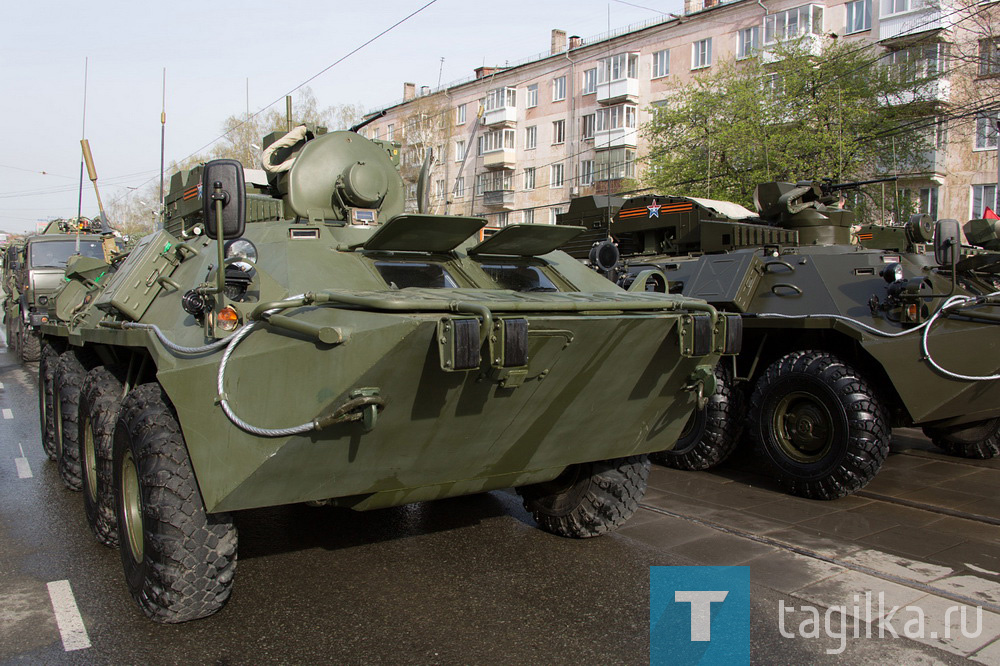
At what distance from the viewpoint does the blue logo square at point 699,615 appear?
12.1 feet

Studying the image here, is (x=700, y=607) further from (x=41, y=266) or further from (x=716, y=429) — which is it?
(x=41, y=266)

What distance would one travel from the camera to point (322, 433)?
3.49 metres

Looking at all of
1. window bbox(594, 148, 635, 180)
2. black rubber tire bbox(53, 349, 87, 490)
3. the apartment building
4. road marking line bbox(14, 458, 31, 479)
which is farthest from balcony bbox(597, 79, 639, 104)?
black rubber tire bbox(53, 349, 87, 490)

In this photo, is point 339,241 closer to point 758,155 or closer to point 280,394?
point 280,394

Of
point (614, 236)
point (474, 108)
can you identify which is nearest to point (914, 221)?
point (614, 236)

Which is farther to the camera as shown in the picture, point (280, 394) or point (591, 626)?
point (591, 626)

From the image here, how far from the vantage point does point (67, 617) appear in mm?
4031

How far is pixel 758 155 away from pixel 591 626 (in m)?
18.0

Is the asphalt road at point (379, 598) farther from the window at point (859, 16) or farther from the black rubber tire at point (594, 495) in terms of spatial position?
the window at point (859, 16)

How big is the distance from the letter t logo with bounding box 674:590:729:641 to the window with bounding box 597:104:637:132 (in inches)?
1158

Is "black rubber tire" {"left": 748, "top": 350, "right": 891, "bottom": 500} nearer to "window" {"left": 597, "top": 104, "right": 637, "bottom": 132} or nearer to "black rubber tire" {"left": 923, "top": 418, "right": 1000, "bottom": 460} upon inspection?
"black rubber tire" {"left": 923, "top": 418, "right": 1000, "bottom": 460}

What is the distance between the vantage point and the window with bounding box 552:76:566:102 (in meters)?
35.3

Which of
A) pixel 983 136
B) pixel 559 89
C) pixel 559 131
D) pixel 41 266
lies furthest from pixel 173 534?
pixel 559 89

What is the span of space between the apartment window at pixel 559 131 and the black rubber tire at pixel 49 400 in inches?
1170
